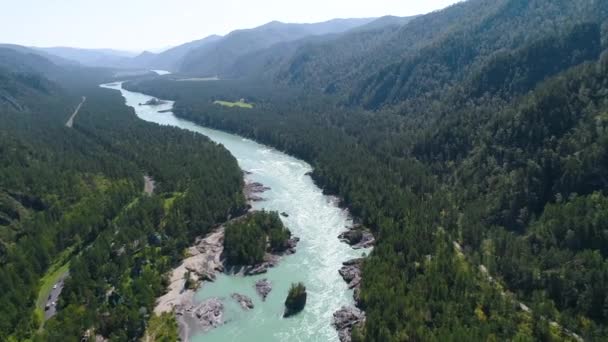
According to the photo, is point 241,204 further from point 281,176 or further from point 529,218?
point 529,218

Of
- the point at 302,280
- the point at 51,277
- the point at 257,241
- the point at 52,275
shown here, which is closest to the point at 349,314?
the point at 302,280

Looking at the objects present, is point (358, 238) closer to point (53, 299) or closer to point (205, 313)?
point (205, 313)

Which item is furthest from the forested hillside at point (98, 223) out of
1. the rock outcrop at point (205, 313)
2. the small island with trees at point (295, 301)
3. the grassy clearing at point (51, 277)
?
the small island with trees at point (295, 301)

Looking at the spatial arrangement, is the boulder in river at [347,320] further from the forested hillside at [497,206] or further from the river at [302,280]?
the forested hillside at [497,206]

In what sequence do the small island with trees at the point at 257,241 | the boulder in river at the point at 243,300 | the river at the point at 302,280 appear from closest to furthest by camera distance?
the river at the point at 302,280
the boulder in river at the point at 243,300
the small island with trees at the point at 257,241

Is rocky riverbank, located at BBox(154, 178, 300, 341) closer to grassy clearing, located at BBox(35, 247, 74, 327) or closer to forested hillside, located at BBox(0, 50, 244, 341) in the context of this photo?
forested hillside, located at BBox(0, 50, 244, 341)
